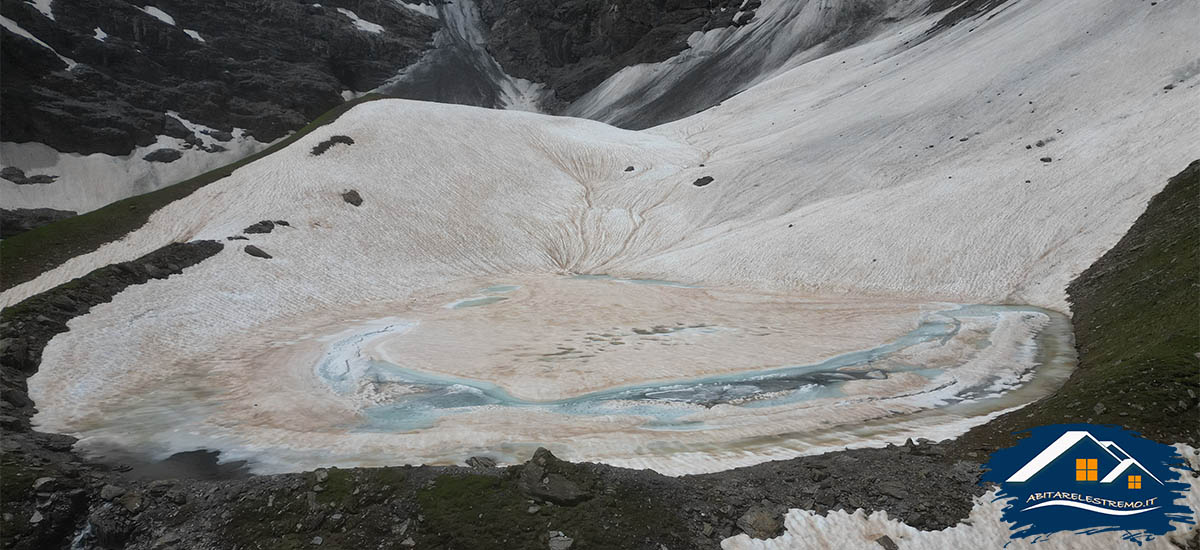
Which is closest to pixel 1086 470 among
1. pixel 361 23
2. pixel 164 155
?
pixel 164 155

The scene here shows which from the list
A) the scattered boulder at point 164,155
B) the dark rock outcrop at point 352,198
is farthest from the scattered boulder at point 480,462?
the scattered boulder at point 164,155

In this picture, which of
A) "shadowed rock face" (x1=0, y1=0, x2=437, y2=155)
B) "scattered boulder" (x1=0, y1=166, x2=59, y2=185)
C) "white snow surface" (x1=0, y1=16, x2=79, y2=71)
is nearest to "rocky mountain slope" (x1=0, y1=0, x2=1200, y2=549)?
"scattered boulder" (x1=0, y1=166, x2=59, y2=185)

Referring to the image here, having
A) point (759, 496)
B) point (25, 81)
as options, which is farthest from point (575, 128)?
point (25, 81)

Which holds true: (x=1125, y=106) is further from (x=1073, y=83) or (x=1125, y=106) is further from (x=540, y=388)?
(x=540, y=388)

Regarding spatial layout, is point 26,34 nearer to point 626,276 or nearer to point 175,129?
point 175,129

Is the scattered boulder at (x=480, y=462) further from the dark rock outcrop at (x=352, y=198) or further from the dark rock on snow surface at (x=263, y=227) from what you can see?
the dark rock outcrop at (x=352, y=198)
